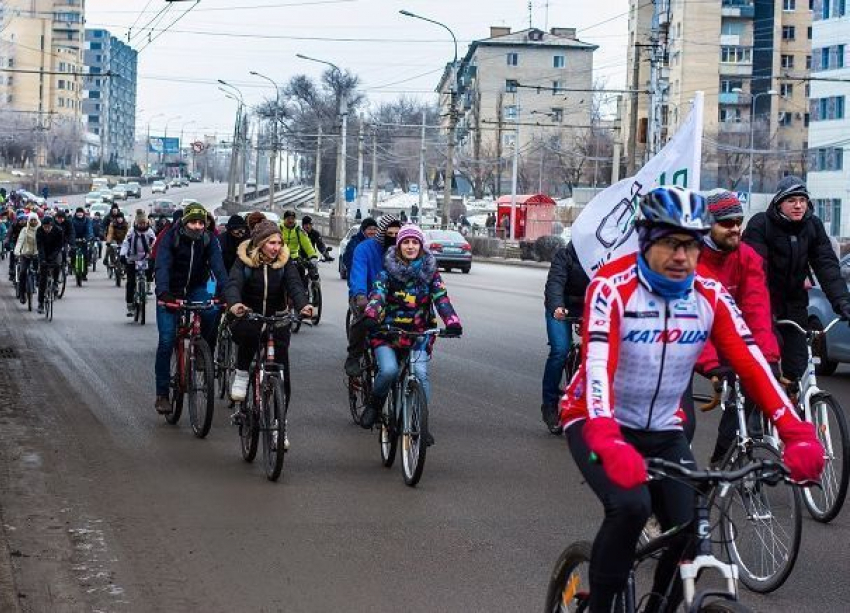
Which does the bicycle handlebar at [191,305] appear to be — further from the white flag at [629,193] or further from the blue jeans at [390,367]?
the white flag at [629,193]

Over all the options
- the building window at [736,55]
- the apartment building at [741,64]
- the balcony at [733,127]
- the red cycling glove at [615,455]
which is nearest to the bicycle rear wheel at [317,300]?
the red cycling glove at [615,455]

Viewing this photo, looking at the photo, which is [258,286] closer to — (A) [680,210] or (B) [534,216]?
(A) [680,210]

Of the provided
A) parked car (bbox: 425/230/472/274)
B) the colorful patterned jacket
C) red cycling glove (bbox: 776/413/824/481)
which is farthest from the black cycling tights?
parked car (bbox: 425/230/472/274)

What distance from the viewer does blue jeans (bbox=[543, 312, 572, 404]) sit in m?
11.7

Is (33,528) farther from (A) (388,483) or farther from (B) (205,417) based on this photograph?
(B) (205,417)

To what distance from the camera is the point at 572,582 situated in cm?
503

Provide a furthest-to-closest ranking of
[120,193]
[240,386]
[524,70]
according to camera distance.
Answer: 1. [524,70]
2. [120,193]
3. [240,386]

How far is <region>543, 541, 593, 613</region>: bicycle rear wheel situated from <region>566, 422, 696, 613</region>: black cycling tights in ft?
0.81

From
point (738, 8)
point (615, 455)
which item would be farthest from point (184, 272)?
point (738, 8)

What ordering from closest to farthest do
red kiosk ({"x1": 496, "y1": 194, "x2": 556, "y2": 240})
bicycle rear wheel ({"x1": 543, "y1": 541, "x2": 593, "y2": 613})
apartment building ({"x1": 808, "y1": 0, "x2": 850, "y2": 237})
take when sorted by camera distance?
1. bicycle rear wheel ({"x1": 543, "y1": 541, "x2": 593, "y2": 613})
2. red kiosk ({"x1": 496, "y1": 194, "x2": 556, "y2": 240})
3. apartment building ({"x1": 808, "y1": 0, "x2": 850, "y2": 237})

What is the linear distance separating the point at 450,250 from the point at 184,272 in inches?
1419

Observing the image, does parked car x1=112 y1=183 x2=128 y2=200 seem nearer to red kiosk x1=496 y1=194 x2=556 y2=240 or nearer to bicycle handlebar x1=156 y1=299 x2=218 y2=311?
red kiosk x1=496 y1=194 x2=556 y2=240

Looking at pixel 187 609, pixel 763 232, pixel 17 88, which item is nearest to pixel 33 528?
pixel 187 609

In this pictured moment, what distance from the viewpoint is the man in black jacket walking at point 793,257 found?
9.16 m
